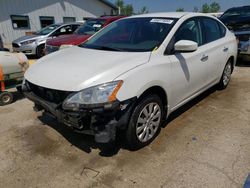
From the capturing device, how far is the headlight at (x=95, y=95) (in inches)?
101

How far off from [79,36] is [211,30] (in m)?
4.73

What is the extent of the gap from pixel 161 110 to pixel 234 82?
11.3 feet

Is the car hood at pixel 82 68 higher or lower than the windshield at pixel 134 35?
lower

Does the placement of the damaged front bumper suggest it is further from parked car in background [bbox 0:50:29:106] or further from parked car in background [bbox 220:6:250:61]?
parked car in background [bbox 220:6:250:61]

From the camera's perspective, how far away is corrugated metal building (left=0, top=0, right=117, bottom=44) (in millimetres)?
17016

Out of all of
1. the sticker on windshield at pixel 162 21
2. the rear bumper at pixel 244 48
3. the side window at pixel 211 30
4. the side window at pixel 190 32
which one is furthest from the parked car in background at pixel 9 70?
the rear bumper at pixel 244 48

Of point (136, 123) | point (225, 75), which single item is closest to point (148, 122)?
point (136, 123)

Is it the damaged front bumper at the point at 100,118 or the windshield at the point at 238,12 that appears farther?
the windshield at the point at 238,12

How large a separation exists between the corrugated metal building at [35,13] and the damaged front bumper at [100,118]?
1680cm

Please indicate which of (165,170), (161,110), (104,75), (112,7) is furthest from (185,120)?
(112,7)

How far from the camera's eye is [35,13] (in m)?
Answer: 18.6

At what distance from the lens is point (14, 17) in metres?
17.5

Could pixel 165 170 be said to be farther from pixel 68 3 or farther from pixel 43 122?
pixel 68 3

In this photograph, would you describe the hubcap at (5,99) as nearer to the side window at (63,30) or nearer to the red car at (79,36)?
the red car at (79,36)
